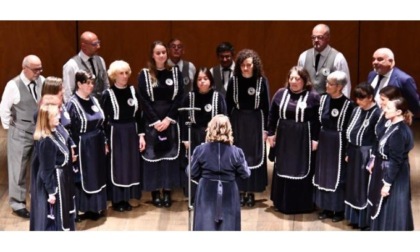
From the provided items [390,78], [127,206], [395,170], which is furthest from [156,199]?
[395,170]

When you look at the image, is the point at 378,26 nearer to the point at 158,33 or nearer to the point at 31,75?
the point at 158,33

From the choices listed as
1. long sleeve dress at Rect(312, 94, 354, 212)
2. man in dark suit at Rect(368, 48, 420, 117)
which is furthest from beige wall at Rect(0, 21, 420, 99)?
long sleeve dress at Rect(312, 94, 354, 212)

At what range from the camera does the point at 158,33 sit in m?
8.21

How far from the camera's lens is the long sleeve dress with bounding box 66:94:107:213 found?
14.9 feet

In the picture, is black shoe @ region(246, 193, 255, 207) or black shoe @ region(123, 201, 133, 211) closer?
black shoe @ region(123, 201, 133, 211)

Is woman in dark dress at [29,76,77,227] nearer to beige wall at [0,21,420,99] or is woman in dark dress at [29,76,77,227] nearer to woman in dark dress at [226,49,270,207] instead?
woman in dark dress at [226,49,270,207]

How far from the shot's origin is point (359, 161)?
4.53 metres

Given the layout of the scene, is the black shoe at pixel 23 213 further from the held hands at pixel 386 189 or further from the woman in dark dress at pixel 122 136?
the held hands at pixel 386 189

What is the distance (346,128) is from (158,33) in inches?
157

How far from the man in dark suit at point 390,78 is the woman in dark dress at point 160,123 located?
1.35 metres

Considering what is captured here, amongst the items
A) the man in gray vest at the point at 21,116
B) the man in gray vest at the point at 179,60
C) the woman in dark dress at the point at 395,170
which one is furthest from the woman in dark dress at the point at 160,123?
the woman in dark dress at the point at 395,170
